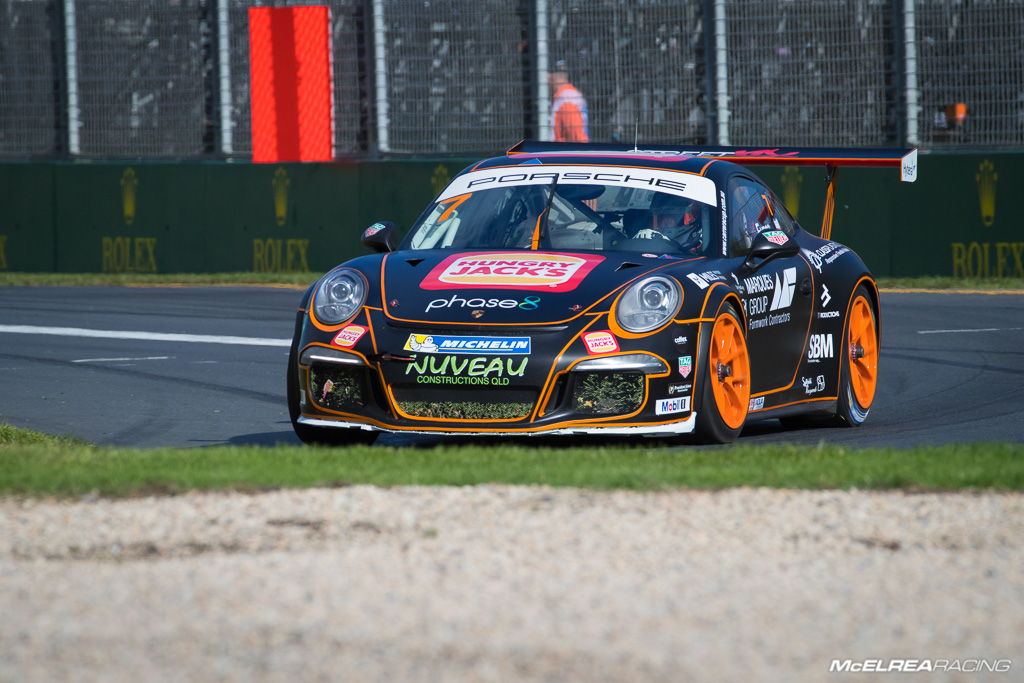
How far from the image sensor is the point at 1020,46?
17.0 m

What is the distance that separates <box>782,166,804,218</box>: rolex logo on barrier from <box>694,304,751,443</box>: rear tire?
32.7ft

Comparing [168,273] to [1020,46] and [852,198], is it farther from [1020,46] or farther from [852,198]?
[1020,46]

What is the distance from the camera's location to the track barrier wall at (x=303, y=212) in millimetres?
16672

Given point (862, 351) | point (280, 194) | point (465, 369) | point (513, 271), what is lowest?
point (862, 351)

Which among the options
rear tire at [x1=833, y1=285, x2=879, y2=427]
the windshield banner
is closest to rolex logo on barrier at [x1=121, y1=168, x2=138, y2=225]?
the windshield banner

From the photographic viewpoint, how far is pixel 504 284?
23.4 feet

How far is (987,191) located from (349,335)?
10917 millimetres

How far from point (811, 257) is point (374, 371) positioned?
98.4 inches

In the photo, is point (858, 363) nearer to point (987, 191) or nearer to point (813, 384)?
point (813, 384)

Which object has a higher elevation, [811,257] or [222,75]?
[222,75]

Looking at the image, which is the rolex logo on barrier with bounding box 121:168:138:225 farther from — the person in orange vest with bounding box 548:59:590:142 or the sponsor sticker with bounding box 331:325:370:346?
the sponsor sticker with bounding box 331:325:370:346

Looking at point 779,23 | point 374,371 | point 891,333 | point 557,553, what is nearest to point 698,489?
point 557,553

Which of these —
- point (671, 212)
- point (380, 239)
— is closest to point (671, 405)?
point (671, 212)

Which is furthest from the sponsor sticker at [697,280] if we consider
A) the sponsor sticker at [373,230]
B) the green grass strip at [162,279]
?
the green grass strip at [162,279]
